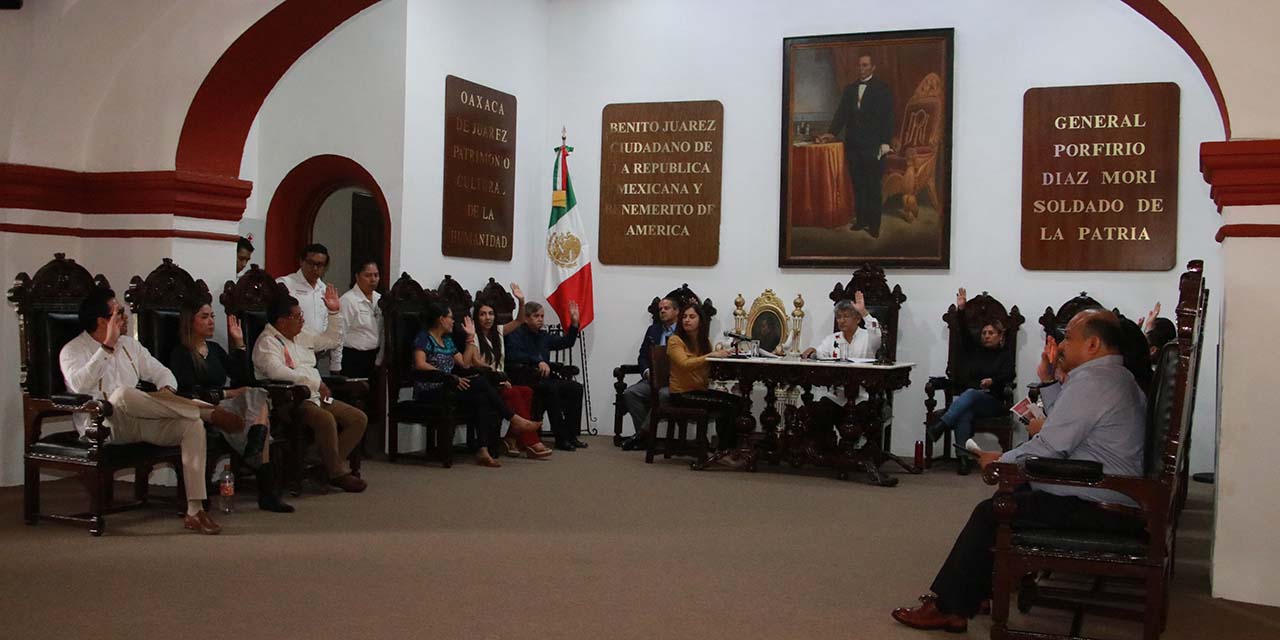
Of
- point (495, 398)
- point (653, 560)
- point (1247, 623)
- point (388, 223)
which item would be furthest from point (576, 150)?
point (1247, 623)

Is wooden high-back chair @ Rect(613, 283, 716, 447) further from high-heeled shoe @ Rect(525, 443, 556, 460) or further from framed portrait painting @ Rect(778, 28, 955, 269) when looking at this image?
high-heeled shoe @ Rect(525, 443, 556, 460)

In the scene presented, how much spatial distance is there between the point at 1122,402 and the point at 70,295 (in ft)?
18.5

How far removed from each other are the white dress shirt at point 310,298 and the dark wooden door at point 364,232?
2.94 metres

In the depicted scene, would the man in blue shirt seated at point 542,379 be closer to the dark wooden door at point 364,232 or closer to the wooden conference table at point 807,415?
the wooden conference table at point 807,415

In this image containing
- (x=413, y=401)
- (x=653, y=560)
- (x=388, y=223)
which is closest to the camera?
(x=653, y=560)

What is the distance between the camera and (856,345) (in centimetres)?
961

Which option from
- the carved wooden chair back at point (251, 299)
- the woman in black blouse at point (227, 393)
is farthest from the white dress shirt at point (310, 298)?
the woman in black blouse at point (227, 393)

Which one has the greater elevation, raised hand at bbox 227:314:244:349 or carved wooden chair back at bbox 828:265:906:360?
carved wooden chair back at bbox 828:265:906:360

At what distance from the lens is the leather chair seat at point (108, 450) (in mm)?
6090

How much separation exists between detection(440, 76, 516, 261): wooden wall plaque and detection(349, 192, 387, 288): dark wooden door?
5.51 ft

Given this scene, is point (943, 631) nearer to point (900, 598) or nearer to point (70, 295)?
point (900, 598)

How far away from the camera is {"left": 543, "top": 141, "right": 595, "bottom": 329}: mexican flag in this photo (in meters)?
11.0

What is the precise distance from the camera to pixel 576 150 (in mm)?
11445

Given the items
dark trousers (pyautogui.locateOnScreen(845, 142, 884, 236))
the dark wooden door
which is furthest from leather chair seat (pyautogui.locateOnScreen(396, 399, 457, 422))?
dark trousers (pyautogui.locateOnScreen(845, 142, 884, 236))
